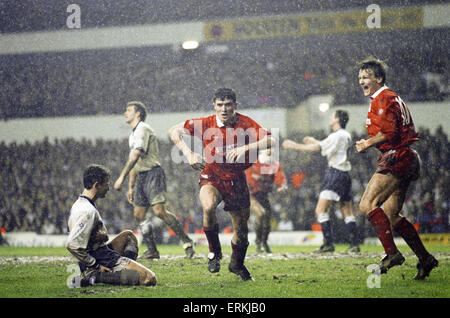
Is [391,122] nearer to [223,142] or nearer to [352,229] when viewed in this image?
[223,142]

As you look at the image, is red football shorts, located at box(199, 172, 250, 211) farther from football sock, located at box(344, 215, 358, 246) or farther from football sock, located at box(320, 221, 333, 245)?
football sock, located at box(344, 215, 358, 246)

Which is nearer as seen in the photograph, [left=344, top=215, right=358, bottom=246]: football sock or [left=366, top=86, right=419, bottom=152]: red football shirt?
[left=366, top=86, right=419, bottom=152]: red football shirt

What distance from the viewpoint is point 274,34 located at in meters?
8.96

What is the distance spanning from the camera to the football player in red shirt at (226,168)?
14.1ft

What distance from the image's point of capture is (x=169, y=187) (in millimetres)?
10180

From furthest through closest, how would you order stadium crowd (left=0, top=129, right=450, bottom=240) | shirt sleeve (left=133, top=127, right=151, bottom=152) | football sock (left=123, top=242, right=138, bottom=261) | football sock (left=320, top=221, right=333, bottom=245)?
stadium crowd (left=0, top=129, right=450, bottom=240) → football sock (left=320, top=221, right=333, bottom=245) → shirt sleeve (left=133, top=127, right=151, bottom=152) → football sock (left=123, top=242, right=138, bottom=261)

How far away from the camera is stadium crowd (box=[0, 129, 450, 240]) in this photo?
29.9ft

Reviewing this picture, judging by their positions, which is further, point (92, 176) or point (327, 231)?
point (327, 231)

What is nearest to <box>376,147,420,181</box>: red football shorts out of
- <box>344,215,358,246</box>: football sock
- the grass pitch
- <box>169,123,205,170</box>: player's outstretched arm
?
the grass pitch

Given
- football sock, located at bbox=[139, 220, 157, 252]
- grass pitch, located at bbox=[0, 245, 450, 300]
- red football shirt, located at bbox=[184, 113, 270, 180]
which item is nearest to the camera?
grass pitch, located at bbox=[0, 245, 450, 300]

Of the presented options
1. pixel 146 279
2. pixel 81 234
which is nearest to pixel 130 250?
pixel 146 279

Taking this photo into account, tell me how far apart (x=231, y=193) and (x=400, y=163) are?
51.2 inches

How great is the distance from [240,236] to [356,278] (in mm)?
1019

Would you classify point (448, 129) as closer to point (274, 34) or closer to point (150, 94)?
point (274, 34)
